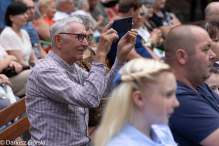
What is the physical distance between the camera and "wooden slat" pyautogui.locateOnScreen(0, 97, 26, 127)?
240 centimetres

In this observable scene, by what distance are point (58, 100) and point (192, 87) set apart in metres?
0.90

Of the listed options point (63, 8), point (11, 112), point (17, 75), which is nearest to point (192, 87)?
point (11, 112)

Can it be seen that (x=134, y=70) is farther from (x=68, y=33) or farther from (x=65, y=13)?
(x=65, y=13)

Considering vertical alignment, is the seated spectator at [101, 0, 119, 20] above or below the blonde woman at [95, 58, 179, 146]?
below

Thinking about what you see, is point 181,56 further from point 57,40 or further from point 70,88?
point 57,40

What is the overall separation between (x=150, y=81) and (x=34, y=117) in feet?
3.39

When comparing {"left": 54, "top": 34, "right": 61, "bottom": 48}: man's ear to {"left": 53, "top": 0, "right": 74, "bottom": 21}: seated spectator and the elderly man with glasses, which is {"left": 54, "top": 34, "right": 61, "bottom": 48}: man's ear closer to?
the elderly man with glasses

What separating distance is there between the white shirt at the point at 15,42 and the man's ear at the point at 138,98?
10.2 feet

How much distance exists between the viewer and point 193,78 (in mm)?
1960

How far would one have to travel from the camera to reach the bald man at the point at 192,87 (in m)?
1.67

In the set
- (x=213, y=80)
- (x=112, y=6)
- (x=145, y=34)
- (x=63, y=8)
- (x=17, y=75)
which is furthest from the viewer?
(x=112, y=6)

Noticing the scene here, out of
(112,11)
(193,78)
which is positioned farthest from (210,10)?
(112,11)

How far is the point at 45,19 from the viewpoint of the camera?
5051mm

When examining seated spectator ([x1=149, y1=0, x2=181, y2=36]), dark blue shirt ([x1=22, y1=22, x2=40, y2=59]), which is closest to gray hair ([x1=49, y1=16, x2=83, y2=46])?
dark blue shirt ([x1=22, y1=22, x2=40, y2=59])
